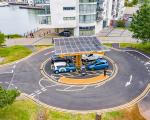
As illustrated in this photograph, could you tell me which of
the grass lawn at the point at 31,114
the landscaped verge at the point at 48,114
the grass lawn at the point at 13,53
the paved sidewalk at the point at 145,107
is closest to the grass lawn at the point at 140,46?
the paved sidewalk at the point at 145,107

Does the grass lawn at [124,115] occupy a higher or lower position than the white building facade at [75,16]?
lower

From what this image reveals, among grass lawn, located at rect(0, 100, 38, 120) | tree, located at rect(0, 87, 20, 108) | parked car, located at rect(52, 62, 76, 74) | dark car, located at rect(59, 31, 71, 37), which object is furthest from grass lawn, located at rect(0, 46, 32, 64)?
tree, located at rect(0, 87, 20, 108)

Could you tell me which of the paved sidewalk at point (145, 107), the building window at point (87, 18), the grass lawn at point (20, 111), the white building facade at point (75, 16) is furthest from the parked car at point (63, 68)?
the building window at point (87, 18)

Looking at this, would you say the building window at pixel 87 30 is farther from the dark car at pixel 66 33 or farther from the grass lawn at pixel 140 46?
the grass lawn at pixel 140 46

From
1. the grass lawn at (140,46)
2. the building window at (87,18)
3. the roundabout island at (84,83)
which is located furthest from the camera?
the building window at (87,18)

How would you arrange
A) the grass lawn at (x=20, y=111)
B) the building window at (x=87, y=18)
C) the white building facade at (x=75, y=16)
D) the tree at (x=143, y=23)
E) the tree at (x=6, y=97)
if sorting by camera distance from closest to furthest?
the tree at (x=6, y=97) → the grass lawn at (x=20, y=111) → the tree at (x=143, y=23) → the white building facade at (x=75, y=16) → the building window at (x=87, y=18)

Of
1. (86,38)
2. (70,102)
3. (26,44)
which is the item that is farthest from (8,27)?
(70,102)

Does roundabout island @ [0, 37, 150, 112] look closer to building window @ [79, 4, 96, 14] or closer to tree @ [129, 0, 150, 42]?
tree @ [129, 0, 150, 42]

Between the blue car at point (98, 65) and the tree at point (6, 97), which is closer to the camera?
the tree at point (6, 97)

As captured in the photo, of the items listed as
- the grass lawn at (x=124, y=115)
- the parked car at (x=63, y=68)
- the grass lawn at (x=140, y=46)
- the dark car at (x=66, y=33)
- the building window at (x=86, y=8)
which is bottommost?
the grass lawn at (x=124, y=115)

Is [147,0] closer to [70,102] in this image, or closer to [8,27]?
[70,102]
